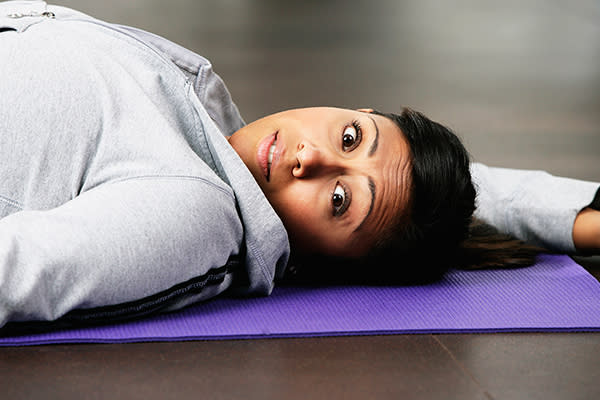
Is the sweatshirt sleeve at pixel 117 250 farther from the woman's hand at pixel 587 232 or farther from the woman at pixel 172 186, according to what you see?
the woman's hand at pixel 587 232

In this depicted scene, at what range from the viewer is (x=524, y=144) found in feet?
11.0

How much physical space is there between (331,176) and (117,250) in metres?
0.44

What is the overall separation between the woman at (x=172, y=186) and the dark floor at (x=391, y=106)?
136mm

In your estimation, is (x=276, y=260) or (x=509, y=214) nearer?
(x=276, y=260)

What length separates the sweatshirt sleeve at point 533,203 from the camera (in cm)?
179

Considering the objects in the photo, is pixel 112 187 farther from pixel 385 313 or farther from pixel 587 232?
pixel 587 232

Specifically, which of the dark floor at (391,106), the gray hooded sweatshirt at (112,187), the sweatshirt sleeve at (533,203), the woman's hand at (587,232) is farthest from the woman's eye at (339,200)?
the woman's hand at (587,232)

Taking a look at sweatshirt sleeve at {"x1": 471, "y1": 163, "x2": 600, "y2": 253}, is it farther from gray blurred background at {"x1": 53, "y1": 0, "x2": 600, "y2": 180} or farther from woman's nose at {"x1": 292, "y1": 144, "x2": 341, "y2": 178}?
gray blurred background at {"x1": 53, "y1": 0, "x2": 600, "y2": 180}

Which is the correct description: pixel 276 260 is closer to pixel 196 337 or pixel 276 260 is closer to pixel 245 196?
pixel 245 196

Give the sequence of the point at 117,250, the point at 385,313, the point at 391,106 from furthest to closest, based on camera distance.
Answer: the point at 391,106 → the point at 385,313 → the point at 117,250

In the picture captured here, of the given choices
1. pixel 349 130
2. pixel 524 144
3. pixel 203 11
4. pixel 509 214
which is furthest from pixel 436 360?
pixel 203 11

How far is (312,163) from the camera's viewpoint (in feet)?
4.37

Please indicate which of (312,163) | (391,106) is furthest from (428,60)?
(312,163)

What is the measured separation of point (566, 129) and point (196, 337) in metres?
2.92
